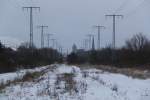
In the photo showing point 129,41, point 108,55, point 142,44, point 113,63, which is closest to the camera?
point 113,63

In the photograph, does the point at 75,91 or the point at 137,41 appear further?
the point at 137,41

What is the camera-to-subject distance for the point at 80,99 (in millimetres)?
15961

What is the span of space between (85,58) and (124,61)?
43.2 meters

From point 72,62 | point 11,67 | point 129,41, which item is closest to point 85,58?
point 72,62

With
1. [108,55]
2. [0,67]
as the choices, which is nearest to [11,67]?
[0,67]

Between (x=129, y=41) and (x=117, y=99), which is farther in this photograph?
(x=129, y=41)

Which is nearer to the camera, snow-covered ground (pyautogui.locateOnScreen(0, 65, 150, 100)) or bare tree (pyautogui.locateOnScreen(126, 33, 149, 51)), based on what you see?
snow-covered ground (pyautogui.locateOnScreen(0, 65, 150, 100))

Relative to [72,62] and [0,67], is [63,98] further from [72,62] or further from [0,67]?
[72,62]

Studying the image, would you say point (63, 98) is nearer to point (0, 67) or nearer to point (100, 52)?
point (0, 67)

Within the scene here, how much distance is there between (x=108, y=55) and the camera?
331 ft

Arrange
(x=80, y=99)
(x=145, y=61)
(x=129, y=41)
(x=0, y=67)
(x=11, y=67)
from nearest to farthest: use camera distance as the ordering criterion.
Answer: (x=80, y=99), (x=0, y=67), (x=11, y=67), (x=145, y=61), (x=129, y=41)

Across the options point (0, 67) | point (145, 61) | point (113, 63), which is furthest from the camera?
point (113, 63)

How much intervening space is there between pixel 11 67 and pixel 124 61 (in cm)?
2573

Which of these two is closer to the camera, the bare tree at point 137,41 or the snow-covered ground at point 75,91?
the snow-covered ground at point 75,91
